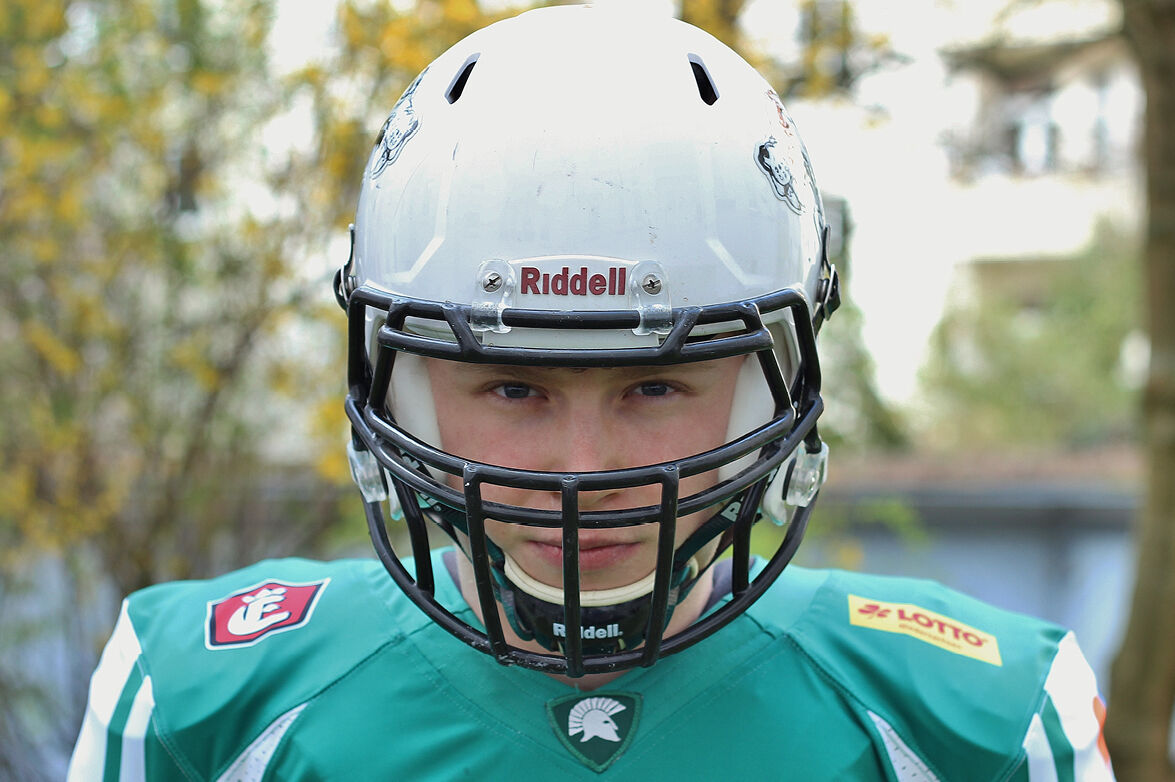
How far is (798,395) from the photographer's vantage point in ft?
4.63

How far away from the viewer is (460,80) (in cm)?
143

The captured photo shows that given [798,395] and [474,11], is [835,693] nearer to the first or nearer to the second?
[798,395]

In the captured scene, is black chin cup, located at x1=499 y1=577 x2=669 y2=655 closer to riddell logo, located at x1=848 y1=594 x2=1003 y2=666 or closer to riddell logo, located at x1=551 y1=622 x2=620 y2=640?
riddell logo, located at x1=551 y1=622 x2=620 y2=640

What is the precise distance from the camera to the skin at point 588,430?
1.26m

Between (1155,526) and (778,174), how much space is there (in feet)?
6.76

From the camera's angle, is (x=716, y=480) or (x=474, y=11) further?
(x=474, y=11)

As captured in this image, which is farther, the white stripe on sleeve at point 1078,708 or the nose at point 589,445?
the white stripe on sleeve at point 1078,708

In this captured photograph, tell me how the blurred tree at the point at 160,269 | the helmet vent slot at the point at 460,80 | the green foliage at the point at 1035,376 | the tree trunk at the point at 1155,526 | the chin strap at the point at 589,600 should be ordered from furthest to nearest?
the green foliage at the point at 1035,376
the blurred tree at the point at 160,269
the tree trunk at the point at 1155,526
the helmet vent slot at the point at 460,80
the chin strap at the point at 589,600

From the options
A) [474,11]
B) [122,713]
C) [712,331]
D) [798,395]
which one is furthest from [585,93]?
[474,11]

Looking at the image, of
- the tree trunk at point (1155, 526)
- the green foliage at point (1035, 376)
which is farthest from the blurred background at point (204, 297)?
the green foliage at point (1035, 376)

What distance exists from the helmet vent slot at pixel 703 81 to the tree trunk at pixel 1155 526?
1.92 m

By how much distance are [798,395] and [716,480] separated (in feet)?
0.53

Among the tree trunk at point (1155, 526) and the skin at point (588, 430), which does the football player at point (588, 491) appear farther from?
the tree trunk at point (1155, 526)

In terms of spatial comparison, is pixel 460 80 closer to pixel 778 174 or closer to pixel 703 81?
Answer: pixel 703 81
